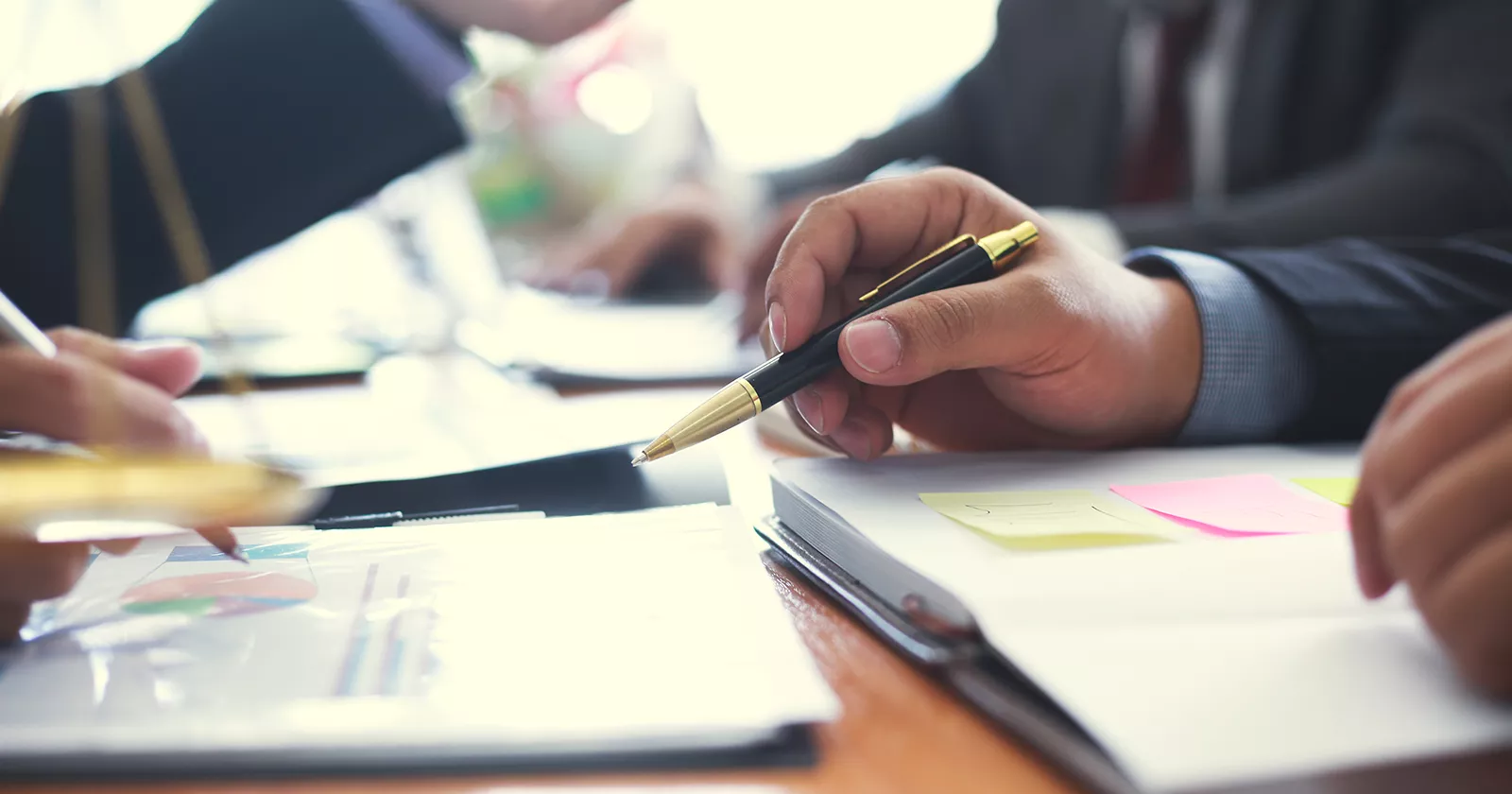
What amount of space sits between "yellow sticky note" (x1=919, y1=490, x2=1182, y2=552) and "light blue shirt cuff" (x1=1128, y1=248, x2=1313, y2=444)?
0.14 meters

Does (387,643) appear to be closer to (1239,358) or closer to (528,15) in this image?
(1239,358)

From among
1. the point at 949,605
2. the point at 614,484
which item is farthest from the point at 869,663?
the point at 614,484

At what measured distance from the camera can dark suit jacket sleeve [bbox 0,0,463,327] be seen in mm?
612

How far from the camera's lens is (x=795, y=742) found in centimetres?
23

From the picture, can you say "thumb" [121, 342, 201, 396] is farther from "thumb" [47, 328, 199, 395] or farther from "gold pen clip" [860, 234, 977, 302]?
"gold pen clip" [860, 234, 977, 302]

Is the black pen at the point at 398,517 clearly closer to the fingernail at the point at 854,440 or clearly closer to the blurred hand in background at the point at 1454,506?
the fingernail at the point at 854,440

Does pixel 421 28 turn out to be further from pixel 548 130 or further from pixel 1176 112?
pixel 548 130

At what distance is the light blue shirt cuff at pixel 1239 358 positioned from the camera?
18.5 inches

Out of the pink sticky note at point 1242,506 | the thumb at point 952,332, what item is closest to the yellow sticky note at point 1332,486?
the pink sticky note at point 1242,506

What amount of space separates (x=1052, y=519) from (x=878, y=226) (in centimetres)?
18

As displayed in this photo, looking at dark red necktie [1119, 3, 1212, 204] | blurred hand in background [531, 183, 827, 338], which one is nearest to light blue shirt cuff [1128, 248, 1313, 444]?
blurred hand in background [531, 183, 827, 338]

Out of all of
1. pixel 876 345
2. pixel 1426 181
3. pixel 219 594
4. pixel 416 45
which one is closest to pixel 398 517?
pixel 219 594

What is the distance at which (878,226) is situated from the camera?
463mm

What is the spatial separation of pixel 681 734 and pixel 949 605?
0.09 m
